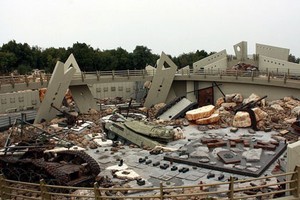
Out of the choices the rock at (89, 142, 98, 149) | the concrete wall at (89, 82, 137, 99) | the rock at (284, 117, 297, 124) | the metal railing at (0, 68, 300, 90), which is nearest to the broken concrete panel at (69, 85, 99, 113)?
the metal railing at (0, 68, 300, 90)

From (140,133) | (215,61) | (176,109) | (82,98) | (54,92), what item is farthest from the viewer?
(215,61)

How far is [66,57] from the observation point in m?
47.8

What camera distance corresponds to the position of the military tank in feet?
30.7

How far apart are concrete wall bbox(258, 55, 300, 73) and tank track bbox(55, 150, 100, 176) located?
19240 mm

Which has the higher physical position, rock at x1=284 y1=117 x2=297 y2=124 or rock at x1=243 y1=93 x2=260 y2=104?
rock at x1=243 y1=93 x2=260 y2=104

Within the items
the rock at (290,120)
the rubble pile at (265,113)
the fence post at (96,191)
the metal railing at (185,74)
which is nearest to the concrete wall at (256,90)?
the rubble pile at (265,113)

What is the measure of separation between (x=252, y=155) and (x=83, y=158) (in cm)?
616

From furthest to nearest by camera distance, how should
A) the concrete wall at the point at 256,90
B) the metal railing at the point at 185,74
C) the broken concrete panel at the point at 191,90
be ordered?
1. the broken concrete panel at the point at 191,90
2. the metal railing at the point at 185,74
3. the concrete wall at the point at 256,90

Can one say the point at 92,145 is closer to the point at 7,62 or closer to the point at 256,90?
the point at 256,90

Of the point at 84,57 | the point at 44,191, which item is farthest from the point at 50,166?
the point at 84,57

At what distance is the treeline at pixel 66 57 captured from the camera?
1818 inches

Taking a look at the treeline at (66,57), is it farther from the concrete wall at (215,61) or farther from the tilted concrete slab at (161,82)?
the tilted concrete slab at (161,82)

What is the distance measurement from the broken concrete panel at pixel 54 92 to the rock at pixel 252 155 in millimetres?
12752

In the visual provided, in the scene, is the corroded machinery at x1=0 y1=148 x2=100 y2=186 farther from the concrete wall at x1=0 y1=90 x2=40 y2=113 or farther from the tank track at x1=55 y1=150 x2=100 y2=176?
the concrete wall at x1=0 y1=90 x2=40 y2=113
